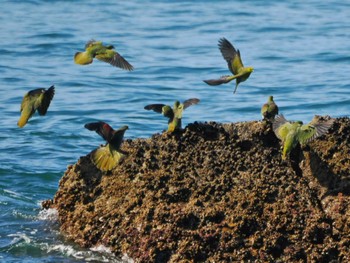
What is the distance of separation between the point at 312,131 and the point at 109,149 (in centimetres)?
150

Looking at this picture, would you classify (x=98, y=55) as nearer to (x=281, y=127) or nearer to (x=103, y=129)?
(x=103, y=129)

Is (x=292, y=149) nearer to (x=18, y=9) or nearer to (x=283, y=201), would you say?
(x=283, y=201)

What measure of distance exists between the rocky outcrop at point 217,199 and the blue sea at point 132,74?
1.07 ft

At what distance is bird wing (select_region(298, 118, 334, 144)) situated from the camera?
6549 mm

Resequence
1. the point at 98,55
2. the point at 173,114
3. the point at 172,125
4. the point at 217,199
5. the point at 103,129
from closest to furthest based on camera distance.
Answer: the point at 217,199, the point at 103,129, the point at 172,125, the point at 173,114, the point at 98,55

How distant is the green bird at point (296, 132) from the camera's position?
21.4 ft

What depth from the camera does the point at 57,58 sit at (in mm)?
16609

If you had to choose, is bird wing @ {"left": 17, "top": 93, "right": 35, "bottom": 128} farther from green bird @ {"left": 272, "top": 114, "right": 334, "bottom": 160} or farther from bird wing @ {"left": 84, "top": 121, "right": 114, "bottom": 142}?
green bird @ {"left": 272, "top": 114, "right": 334, "bottom": 160}

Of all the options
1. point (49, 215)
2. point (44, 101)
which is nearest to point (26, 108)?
point (44, 101)

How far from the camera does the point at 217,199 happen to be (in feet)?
21.0

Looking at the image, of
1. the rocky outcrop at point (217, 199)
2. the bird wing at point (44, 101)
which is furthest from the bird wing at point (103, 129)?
the bird wing at point (44, 101)

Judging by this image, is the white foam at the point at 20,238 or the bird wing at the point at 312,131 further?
the white foam at the point at 20,238

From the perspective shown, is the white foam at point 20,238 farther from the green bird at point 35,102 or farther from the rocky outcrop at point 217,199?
the green bird at point 35,102

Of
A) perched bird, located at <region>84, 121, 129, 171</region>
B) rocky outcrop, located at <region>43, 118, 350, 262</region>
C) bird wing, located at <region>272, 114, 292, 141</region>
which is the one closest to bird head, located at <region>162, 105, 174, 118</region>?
rocky outcrop, located at <region>43, 118, 350, 262</region>
